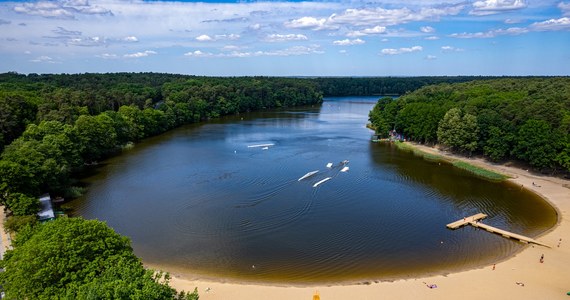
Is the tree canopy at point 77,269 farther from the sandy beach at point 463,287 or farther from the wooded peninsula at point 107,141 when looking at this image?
the sandy beach at point 463,287

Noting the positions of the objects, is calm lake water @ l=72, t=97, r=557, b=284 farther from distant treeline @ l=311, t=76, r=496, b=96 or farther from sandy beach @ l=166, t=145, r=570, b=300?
distant treeline @ l=311, t=76, r=496, b=96

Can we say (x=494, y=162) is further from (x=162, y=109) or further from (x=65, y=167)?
(x=162, y=109)

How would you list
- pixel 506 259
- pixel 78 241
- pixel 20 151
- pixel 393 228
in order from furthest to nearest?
pixel 20 151 < pixel 393 228 < pixel 506 259 < pixel 78 241

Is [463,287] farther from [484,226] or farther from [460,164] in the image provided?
[460,164]

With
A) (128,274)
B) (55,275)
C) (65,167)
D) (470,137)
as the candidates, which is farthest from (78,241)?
(470,137)

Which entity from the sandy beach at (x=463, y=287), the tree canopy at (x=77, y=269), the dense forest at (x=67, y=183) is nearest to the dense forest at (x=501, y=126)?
the sandy beach at (x=463, y=287)

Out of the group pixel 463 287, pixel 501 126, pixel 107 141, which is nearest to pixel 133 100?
pixel 107 141

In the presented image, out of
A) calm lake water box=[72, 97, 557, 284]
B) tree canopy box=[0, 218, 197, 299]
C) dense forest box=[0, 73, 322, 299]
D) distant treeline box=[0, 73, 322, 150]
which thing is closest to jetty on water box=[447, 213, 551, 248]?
calm lake water box=[72, 97, 557, 284]
